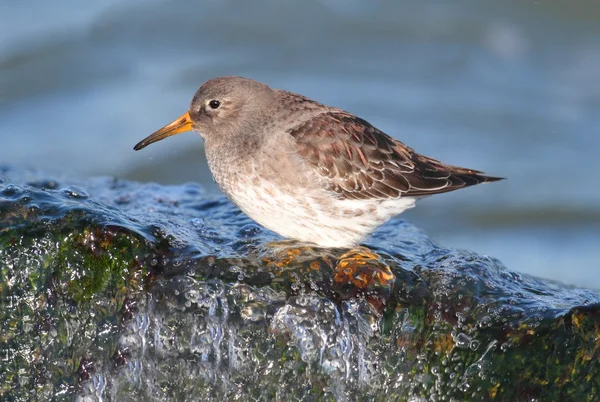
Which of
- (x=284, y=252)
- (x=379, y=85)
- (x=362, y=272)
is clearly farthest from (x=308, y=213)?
(x=379, y=85)

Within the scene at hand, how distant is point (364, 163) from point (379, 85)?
6598 millimetres

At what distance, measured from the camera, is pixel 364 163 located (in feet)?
22.9

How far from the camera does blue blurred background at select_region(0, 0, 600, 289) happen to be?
1141cm

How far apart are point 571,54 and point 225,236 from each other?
28.7ft

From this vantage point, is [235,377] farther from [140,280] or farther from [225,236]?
[225,236]

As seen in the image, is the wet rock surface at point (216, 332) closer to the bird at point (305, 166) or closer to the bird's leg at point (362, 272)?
the bird's leg at point (362, 272)

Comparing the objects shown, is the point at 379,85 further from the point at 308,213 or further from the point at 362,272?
the point at 362,272

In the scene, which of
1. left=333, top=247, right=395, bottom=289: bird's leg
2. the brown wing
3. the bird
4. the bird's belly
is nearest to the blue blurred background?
the brown wing

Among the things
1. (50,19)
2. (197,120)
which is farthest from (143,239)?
(50,19)

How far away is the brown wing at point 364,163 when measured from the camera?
6.82m

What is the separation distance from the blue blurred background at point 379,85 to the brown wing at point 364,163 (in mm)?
3178

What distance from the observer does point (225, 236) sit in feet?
23.9

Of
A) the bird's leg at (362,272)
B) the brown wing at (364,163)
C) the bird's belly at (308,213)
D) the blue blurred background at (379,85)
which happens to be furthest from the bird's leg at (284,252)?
the blue blurred background at (379,85)

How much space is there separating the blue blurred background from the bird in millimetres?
3382
